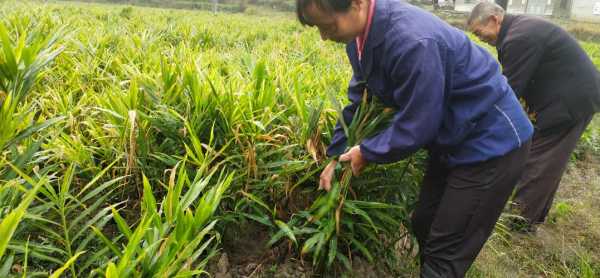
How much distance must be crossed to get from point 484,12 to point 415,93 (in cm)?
184

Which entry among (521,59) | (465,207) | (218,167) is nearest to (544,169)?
(521,59)

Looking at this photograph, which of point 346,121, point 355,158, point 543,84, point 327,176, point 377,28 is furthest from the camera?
point 543,84

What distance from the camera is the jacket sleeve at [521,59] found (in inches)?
107

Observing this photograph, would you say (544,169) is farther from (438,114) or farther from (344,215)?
(438,114)

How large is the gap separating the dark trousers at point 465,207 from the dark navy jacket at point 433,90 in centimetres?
7

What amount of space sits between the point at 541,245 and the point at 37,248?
120 inches

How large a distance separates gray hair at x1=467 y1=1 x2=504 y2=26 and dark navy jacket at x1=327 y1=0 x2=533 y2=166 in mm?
1285

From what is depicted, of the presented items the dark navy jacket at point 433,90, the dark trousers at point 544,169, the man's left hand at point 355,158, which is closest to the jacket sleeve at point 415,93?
the dark navy jacket at point 433,90

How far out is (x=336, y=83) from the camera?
2977 millimetres

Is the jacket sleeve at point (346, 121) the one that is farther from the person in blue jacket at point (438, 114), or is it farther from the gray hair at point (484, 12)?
the gray hair at point (484, 12)

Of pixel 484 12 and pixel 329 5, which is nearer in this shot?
pixel 329 5

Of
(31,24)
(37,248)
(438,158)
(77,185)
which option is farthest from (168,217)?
(31,24)

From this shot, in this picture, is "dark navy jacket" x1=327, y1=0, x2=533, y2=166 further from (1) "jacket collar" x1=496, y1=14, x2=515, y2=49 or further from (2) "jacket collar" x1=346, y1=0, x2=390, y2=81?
(1) "jacket collar" x1=496, y1=14, x2=515, y2=49

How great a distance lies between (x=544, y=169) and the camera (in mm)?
2998
